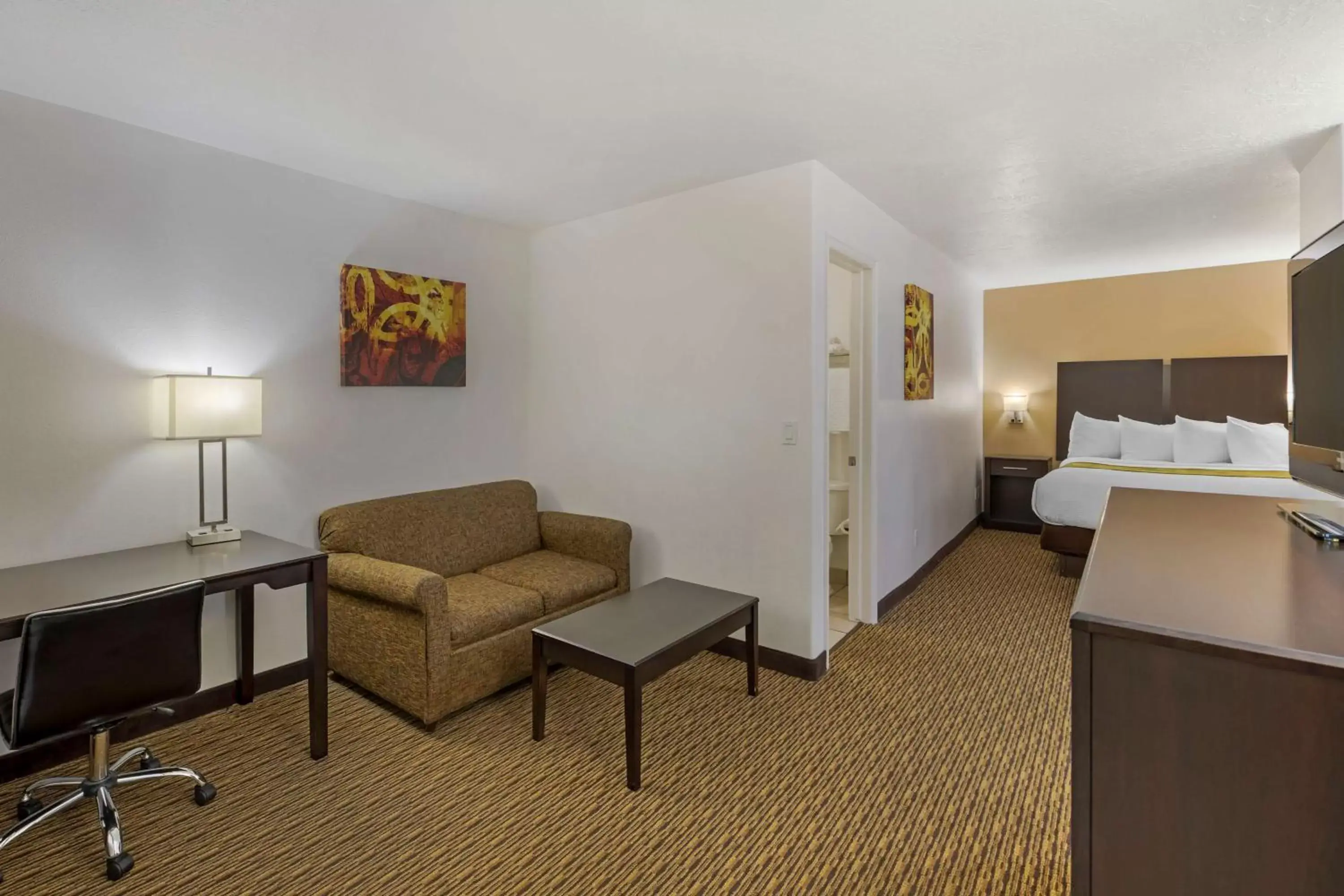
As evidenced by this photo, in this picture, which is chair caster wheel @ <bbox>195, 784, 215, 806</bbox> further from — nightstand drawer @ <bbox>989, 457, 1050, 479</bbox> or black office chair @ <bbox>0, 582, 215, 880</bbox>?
nightstand drawer @ <bbox>989, 457, 1050, 479</bbox>

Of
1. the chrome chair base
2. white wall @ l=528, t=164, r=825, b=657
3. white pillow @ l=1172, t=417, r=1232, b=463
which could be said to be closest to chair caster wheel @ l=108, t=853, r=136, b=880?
the chrome chair base

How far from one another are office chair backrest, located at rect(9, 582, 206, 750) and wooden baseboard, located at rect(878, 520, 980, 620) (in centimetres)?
325

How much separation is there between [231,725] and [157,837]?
2.32ft

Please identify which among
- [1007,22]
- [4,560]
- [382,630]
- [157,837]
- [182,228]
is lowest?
[157,837]

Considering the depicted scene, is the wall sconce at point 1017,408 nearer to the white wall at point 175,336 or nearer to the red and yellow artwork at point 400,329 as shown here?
the red and yellow artwork at point 400,329

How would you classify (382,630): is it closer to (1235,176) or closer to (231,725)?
(231,725)

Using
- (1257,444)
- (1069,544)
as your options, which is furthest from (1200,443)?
(1069,544)

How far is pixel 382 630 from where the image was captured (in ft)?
8.69

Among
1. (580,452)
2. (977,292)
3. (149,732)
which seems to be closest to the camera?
(149,732)

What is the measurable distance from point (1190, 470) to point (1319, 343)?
3625mm

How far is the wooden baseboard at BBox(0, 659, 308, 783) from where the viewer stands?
2.23 meters

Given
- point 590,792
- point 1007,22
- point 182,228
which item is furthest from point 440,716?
point 1007,22

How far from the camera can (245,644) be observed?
271 cm

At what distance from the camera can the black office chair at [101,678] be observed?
5.47 feet
